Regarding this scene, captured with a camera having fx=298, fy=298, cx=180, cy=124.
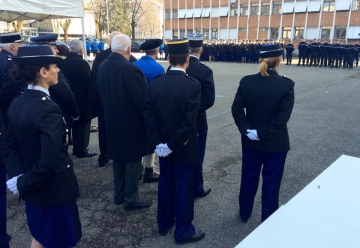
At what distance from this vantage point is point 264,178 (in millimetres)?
3100

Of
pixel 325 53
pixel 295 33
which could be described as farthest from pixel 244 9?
pixel 325 53

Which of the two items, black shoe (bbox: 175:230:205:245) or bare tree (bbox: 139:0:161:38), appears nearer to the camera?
black shoe (bbox: 175:230:205:245)

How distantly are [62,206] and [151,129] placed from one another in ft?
3.58

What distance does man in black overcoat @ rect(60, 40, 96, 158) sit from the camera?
4929 millimetres

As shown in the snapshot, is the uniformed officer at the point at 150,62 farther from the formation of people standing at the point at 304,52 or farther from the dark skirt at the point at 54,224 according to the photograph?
the formation of people standing at the point at 304,52

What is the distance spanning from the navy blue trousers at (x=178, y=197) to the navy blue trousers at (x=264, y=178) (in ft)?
2.14

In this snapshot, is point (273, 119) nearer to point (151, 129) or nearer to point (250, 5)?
point (151, 129)

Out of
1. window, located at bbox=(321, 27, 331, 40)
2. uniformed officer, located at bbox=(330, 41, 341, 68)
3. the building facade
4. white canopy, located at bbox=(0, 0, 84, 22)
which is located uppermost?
the building facade

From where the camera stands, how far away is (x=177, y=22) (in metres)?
50.4

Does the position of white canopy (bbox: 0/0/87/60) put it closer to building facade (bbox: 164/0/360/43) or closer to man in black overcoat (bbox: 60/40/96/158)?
man in black overcoat (bbox: 60/40/96/158)

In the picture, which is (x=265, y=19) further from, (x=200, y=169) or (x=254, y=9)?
(x=200, y=169)

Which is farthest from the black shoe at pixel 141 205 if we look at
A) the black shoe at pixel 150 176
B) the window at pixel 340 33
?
the window at pixel 340 33

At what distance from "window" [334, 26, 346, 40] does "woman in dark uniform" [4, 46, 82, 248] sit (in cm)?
4014

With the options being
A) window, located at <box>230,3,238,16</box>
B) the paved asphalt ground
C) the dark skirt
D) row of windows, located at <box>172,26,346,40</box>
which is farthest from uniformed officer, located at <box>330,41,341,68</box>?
window, located at <box>230,3,238,16</box>
